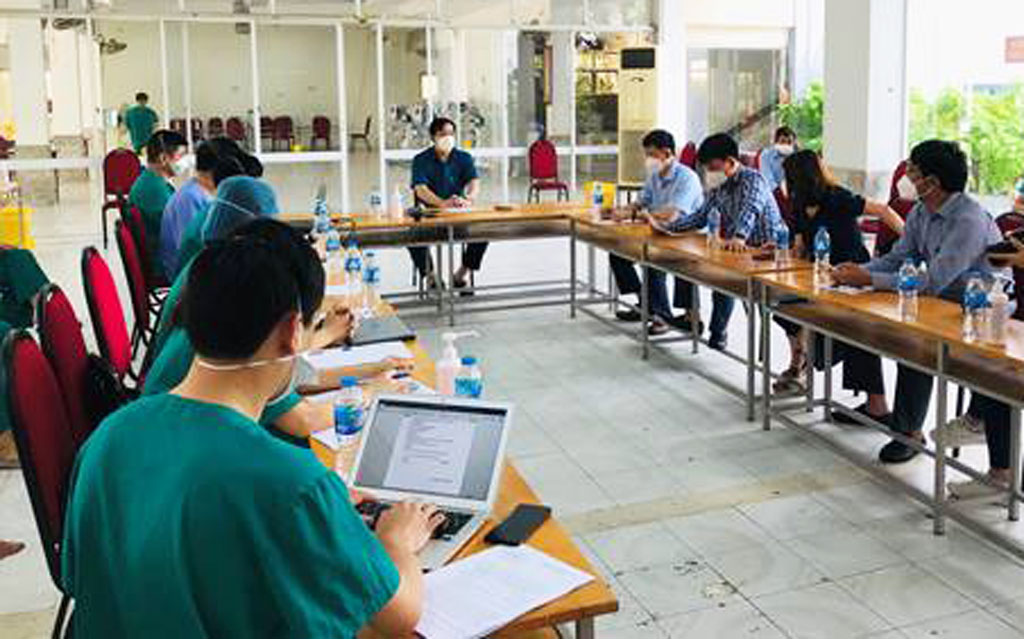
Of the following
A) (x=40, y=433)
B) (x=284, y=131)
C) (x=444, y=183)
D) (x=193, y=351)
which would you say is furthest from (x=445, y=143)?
(x=284, y=131)

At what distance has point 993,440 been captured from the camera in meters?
3.70

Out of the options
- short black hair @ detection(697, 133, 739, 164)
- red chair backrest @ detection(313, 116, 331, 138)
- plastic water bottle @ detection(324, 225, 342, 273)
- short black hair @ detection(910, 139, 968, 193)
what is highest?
red chair backrest @ detection(313, 116, 331, 138)

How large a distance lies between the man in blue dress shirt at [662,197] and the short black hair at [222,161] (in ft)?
7.99

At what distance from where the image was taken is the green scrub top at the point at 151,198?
5.90 m

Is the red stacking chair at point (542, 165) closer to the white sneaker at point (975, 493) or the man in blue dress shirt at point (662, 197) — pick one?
the man in blue dress shirt at point (662, 197)

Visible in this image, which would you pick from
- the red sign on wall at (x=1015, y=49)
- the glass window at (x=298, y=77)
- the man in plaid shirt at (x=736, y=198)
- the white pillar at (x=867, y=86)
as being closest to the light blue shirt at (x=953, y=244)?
the man in plaid shirt at (x=736, y=198)

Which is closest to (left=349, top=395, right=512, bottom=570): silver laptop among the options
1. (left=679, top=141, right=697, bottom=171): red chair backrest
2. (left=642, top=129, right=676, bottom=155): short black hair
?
(left=642, top=129, right=676, bottom=155): short black hair

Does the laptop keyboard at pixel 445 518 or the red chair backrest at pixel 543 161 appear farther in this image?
the red chair backrest at pixel 543 161

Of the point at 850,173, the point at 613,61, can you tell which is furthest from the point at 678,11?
the point at 850,173

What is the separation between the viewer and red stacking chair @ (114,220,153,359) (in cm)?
461

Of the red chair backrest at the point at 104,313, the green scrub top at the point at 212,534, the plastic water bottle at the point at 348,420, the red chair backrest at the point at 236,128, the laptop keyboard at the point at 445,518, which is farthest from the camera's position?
the red chair backrest at the point at 236,128

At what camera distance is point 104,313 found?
3.49 metres

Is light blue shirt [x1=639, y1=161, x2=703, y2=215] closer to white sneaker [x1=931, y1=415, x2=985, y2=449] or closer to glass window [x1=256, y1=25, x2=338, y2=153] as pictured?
white sneaker [x1=931, y1=415, x2=985, y2=449]

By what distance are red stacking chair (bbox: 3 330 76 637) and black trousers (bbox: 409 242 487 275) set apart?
504cm
